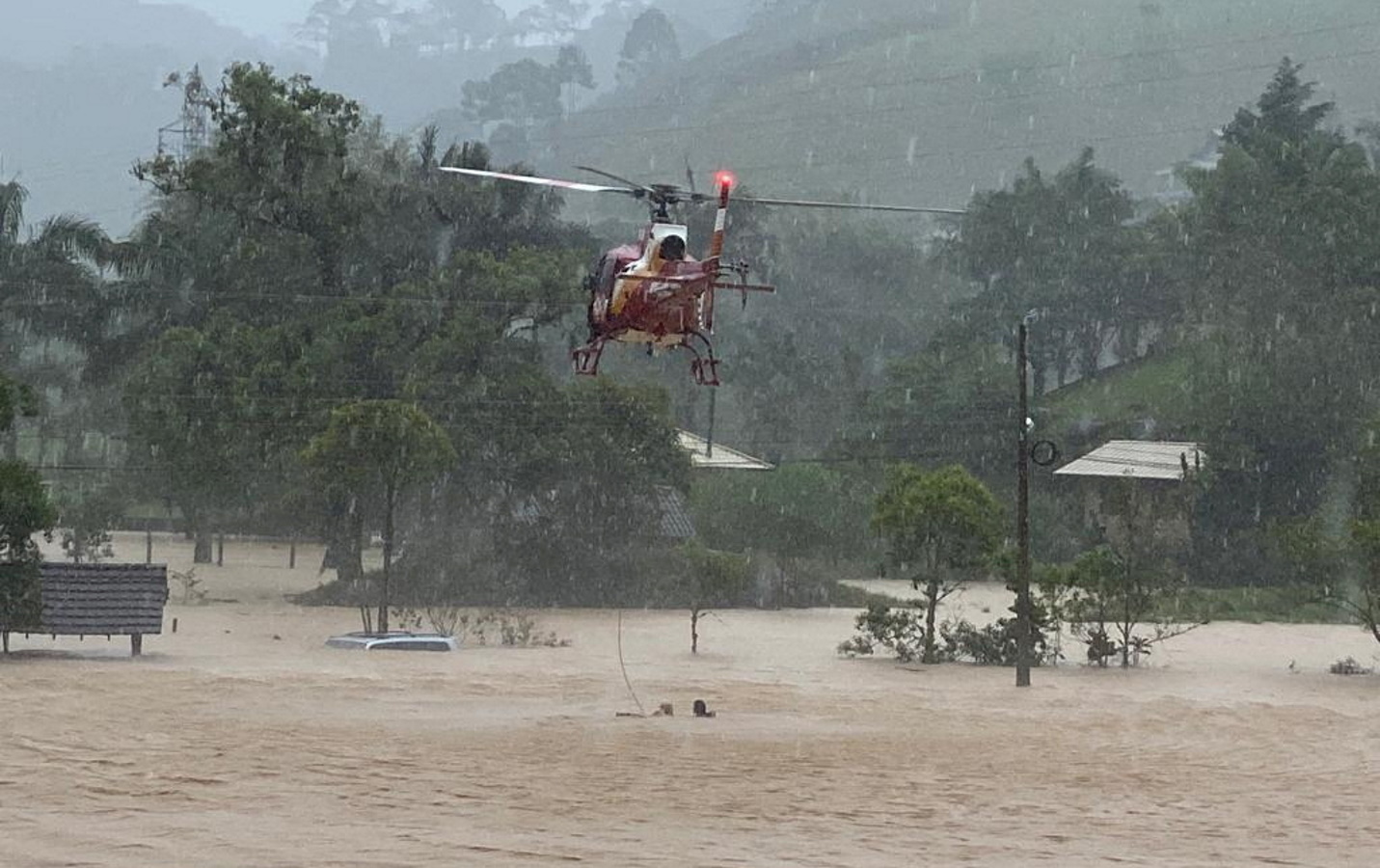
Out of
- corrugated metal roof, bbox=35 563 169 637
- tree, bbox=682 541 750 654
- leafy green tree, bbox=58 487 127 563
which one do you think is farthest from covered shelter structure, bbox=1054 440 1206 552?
corrugated metal roof, bbox=35 563 169 637

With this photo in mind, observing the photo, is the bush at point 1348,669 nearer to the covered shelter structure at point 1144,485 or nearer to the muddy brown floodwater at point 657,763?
the muddy brown floodwater at point 657,763

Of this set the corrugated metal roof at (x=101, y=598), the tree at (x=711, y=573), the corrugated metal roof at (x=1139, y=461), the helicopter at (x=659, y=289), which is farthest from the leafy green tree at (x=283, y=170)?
the helicopter at (x=659, y=289)

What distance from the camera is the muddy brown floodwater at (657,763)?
44.6ft

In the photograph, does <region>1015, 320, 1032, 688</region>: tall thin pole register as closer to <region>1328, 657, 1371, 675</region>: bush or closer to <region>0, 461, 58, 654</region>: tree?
<region>1328, 657, 1371, 675</region>: bush

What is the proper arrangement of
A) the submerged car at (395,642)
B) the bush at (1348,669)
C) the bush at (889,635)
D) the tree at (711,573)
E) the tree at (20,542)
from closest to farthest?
the tree at (20,542)
the submerged car at (395,642)
the bush at (1348,669)
the bush at (889,635)
the tree at (711,573)

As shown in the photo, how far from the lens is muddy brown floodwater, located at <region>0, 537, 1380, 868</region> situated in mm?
13594

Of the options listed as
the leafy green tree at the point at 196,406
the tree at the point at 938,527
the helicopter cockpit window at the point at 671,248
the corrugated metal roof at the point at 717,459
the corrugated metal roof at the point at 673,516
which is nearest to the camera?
the helicopter cockpit window at the point at 671,248

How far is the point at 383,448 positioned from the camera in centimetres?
3684

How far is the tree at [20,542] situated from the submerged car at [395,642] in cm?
743

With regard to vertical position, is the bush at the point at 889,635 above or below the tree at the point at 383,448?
below

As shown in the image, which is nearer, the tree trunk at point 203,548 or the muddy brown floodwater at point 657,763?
the muddy brown floodwater at point 657,763

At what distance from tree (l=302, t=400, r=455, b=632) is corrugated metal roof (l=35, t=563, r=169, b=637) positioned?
7931mm

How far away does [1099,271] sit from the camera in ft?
251

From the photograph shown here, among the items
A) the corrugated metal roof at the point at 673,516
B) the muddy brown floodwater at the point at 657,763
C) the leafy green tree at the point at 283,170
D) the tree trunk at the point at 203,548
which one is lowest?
the muddy brown floodwater at the point at 657,763
